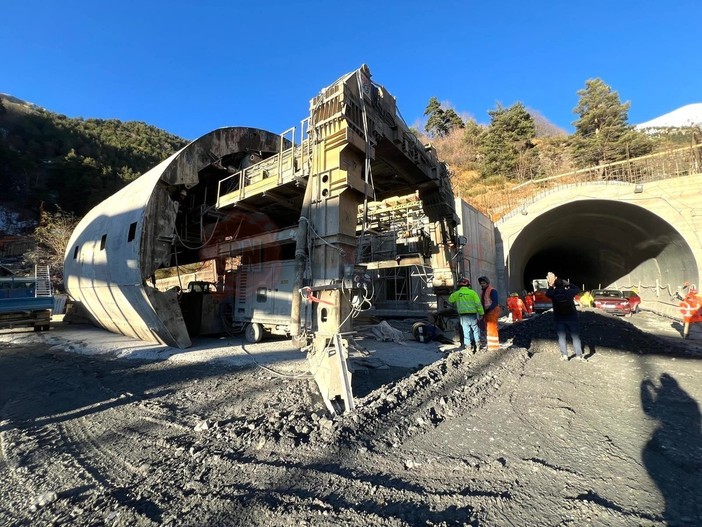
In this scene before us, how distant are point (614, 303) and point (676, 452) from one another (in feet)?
59.0

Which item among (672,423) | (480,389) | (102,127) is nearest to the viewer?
(672,423)

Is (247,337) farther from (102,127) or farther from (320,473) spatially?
(102,127)

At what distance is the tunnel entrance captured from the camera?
16556 mm

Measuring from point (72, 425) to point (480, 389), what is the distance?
5.59 meters

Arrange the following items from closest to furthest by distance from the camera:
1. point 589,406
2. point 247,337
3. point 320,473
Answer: point 320,473 < point 589,406 < point 247,337

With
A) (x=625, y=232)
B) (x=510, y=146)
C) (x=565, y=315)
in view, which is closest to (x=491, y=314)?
(x=565, y=315)

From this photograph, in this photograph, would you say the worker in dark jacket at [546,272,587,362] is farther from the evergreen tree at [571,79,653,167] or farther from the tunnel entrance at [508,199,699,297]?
the evergreen tree at [571,79,653,167]

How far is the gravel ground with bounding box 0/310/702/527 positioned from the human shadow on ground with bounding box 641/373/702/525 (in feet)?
0.05

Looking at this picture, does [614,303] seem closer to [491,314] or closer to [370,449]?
[491,314]

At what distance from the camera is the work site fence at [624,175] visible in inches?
674

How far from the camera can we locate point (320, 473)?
2650 millimetres

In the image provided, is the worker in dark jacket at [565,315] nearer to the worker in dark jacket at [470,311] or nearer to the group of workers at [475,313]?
the group of workers at [475,313]

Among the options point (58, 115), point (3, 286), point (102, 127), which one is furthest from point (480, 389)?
point (58, 115)

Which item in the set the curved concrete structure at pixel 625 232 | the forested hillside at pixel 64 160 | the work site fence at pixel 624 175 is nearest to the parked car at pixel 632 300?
the curved concrete structure at pixel 625 232
